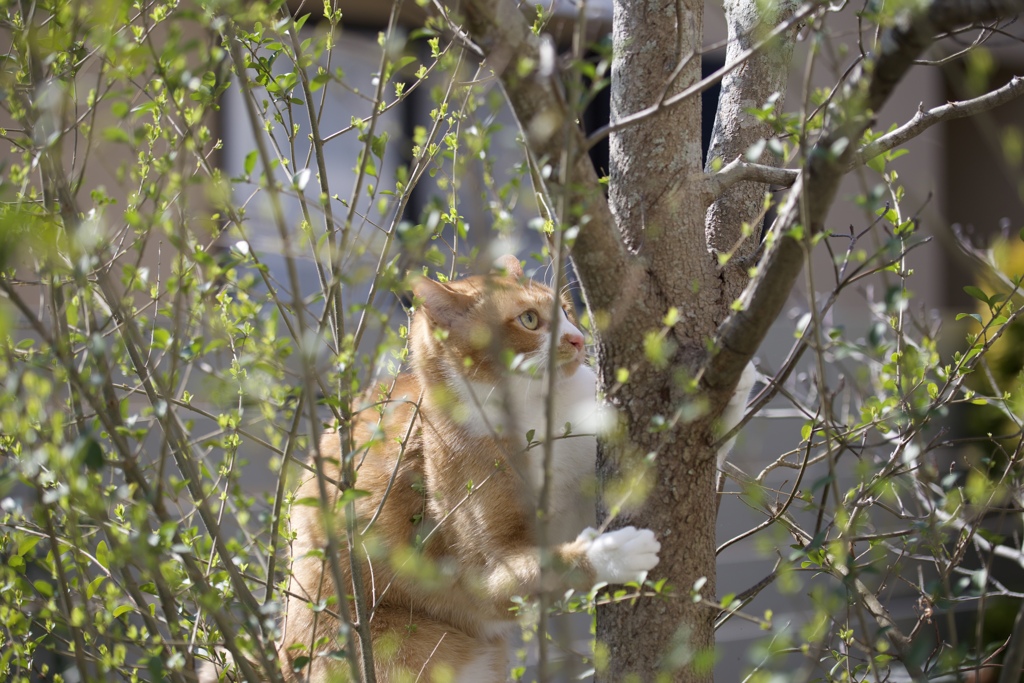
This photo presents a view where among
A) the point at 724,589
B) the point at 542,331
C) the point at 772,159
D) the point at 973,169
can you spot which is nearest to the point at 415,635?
the point at 542,331

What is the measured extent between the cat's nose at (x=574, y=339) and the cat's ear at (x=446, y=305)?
0.24m

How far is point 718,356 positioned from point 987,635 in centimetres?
351

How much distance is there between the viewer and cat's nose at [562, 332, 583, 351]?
6.84 feet

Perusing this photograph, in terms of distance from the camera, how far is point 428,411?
212 centimetres

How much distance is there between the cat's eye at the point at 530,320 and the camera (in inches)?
86.8

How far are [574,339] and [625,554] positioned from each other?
84 cm

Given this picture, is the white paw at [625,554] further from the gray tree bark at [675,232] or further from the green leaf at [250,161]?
the green leaf at [250,161]

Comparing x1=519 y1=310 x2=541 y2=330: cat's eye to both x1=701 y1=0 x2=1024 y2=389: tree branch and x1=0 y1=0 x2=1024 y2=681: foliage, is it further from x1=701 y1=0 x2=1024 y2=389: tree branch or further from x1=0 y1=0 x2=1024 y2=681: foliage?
x1=701 y1=0 x2=1024 y2=389: tree branch

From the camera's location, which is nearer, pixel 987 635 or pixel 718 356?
pixel 718 356

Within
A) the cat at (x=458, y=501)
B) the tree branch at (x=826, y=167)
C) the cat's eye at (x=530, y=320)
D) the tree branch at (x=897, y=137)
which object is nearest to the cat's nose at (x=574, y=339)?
the cat at (x=458, y=501)

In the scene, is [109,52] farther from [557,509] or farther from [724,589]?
[724,589]

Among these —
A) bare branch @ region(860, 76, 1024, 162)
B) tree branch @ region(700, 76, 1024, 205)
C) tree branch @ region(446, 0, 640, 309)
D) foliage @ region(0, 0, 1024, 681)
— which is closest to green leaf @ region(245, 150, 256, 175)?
foliage @ region(0, 0, 1024, 681)

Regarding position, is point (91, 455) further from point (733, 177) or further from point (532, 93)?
point (733, 177)

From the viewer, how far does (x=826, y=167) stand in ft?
3.20
